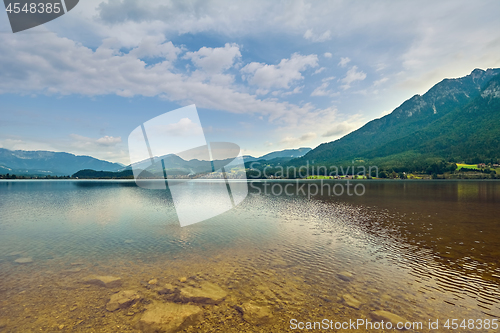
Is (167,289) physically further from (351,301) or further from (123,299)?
(351,301)

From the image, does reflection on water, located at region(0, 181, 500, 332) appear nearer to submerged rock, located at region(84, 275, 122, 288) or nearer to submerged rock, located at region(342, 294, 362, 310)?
submerged rock, located at region(342, 294, 362, 310)

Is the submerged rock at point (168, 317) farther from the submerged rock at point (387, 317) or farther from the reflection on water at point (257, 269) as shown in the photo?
the submerged rock at point (387, 317)

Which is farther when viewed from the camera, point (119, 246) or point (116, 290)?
point (119, 246)

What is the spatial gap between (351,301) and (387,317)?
160 centimetres

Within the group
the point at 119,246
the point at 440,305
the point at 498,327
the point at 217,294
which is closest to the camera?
the point at 498,327

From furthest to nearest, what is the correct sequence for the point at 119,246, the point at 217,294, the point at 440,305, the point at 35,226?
the point at 35,226 → the point at 119,246 → the point at 217,294 → the point at 440,305

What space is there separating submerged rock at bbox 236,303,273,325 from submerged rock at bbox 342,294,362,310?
3.95 m

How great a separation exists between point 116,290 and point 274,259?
10.5 meters

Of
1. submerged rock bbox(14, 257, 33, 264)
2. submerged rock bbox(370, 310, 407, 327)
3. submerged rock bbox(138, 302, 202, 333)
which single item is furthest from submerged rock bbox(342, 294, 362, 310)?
submerged rock bbox(14, 257, 33, 264)

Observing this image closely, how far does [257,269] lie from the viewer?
15.0m

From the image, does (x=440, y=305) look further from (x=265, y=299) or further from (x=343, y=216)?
(x=343, y=216)

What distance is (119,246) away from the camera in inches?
786

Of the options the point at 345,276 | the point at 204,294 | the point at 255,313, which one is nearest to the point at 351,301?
the point at 345,276

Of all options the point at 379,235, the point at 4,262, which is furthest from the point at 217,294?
the point at 379,235
